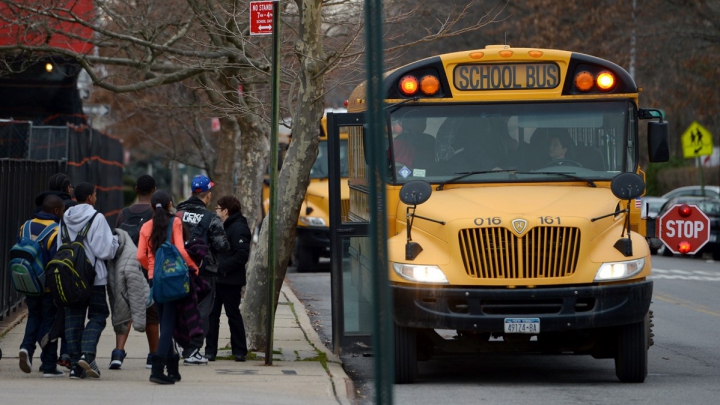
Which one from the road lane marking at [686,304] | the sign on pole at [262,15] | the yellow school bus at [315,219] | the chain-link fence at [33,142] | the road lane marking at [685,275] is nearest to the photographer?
the sign on pole at [262,15]

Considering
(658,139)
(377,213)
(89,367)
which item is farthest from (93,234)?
(377,213)

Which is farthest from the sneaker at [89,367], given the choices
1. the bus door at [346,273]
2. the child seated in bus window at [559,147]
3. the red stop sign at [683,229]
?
the red stop sign at [683,229]

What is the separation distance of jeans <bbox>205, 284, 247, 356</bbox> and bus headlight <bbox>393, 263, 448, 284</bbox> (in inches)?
88.5

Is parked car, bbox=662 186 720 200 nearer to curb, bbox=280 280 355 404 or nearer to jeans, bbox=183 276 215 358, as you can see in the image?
curb, bbox=280 280 355 404

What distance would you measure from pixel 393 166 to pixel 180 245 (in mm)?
2012

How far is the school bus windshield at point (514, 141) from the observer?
32.1 feet

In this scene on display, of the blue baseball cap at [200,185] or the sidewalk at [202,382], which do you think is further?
the blue baseball cap at [200,185]

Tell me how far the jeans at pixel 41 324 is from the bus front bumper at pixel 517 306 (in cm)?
295

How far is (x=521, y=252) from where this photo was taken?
28.9 feet

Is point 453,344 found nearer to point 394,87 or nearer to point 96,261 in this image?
point 394,87

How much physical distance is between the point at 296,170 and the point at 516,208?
280 cm

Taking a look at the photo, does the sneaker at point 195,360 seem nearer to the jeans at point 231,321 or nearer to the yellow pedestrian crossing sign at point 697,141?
the jeans at point 231,321

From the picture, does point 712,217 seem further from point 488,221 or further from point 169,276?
point 169,276

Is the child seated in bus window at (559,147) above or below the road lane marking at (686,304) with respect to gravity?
above
